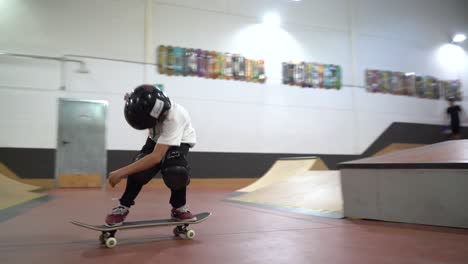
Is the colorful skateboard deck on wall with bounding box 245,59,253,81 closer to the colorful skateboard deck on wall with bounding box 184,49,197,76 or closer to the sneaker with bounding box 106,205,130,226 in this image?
the colorful skateboard deck on wall with bounding box 184,49,197,76

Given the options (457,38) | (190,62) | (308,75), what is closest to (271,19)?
(308,75)

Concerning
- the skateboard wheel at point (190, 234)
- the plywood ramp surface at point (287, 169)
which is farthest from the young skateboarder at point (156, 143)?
the plywood ramp surface at point (287, 169)

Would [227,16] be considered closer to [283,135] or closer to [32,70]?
[283,135]

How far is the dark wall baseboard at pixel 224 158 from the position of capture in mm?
7379

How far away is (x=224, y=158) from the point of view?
29.0ft

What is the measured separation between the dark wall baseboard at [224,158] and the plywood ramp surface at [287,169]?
5.78 feet

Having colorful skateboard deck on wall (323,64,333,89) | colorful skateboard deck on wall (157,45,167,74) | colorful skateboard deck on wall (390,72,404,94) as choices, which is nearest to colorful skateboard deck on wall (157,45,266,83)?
colorful skateboard deck on wall (157,45,167,74)

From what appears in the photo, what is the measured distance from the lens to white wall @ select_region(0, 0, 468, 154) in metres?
7.63

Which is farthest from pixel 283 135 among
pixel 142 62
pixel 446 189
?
pixel 446 189

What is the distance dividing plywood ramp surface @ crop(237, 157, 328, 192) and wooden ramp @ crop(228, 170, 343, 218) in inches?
43.4

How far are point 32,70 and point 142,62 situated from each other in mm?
2367

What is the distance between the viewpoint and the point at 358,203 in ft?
9.72

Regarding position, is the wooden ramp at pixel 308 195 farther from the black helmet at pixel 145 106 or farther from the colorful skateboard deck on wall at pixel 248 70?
the colorful skateboard deck on wall at pixel 248 70

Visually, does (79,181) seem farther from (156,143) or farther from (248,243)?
(248,243)
